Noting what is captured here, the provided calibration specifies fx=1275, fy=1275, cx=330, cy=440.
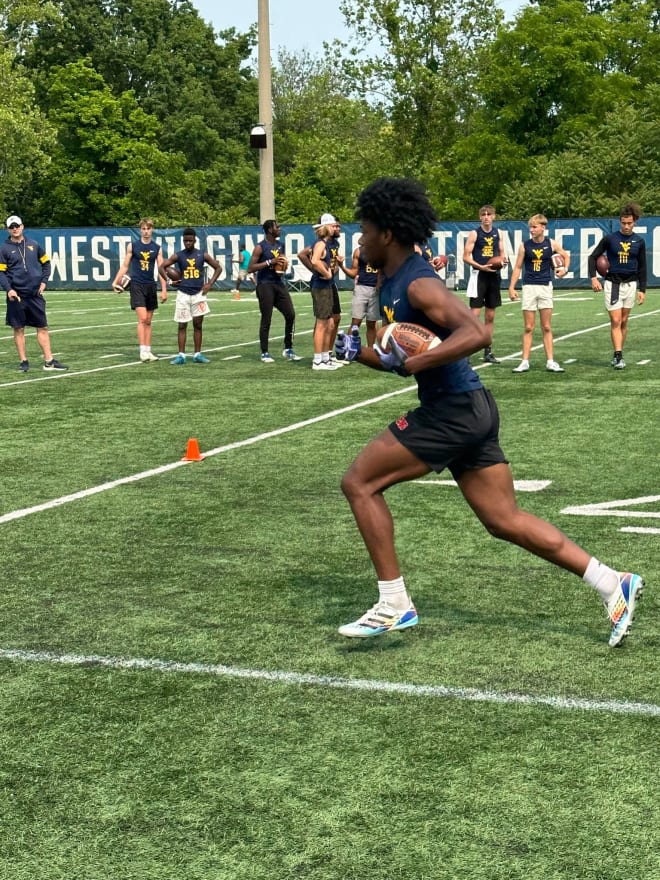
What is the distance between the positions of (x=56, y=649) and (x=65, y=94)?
216 ft

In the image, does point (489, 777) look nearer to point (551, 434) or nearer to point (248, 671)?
point (248, 671)

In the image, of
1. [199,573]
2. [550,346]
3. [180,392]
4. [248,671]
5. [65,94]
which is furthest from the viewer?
[65,94]

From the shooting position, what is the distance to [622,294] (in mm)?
16531

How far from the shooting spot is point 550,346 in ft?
53.9

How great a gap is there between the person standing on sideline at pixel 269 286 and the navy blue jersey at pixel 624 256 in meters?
4.64

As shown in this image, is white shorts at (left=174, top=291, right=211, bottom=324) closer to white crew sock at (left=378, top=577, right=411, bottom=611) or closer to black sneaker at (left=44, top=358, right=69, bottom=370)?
black sneaker at (left=44, top=358, right=69, bottom=370)

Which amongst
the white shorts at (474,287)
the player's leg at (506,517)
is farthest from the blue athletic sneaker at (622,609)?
the white shorts at (474,287)

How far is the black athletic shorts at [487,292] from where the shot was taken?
1770cm

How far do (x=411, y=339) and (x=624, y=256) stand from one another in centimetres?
1203

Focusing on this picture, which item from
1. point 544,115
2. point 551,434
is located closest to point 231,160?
point 544,115

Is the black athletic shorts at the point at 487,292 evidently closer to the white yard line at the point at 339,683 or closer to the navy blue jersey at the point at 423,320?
the navy blue jersey at the point at 423,320

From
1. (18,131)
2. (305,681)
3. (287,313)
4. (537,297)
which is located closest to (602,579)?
(305,681)

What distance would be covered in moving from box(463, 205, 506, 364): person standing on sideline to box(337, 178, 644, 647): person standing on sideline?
12149 millimetres

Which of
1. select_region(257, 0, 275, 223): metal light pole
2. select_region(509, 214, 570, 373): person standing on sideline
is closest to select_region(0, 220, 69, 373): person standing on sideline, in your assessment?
select_region(509, 214, 570, 373): person standing on sideline
